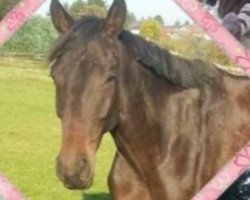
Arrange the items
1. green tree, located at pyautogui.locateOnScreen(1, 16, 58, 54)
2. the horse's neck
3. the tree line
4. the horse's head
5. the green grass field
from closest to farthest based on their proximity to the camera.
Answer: the horse's head
the horse's neck
the tree line
green tree, located at pyautogui.locateOnScreen(1, 16, 58, 54)
the green grass field

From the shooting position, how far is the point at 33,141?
18.0 ft

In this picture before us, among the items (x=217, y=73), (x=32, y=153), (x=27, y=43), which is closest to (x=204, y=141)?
(x=217, y=73)

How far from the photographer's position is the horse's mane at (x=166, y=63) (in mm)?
2334

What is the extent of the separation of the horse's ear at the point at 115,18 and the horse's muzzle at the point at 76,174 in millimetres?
422

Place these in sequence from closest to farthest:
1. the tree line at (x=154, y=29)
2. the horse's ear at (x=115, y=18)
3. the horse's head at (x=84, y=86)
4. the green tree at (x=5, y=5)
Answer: the horse's head at (x=84, y=86)
the horse's ear at (x=115, y=18)
the tree line at (x=154, y=29)
the green tree at (x=5, y=5)

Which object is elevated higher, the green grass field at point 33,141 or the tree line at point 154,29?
the tree line at point 154,29

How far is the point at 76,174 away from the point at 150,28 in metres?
0.96

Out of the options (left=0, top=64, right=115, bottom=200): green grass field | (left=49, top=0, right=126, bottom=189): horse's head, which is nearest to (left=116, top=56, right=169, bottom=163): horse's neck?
(left=49, top=0, right=126, bottom=189): horse's head

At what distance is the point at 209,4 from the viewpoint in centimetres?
274

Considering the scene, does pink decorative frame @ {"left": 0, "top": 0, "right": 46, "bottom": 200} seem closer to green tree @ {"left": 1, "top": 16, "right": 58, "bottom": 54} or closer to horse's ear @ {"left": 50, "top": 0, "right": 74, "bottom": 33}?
horse's ear @ {"left": 50, "top": 0, "right": 74, "bottom": 33}

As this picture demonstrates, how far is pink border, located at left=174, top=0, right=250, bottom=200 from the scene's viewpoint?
2180mm

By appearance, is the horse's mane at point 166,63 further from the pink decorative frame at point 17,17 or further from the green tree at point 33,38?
the green tree at point 33,38

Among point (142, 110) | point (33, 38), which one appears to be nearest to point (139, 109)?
point (142, 110)

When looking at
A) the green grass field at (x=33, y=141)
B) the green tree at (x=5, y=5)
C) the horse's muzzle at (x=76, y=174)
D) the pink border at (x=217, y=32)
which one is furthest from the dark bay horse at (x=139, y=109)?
the green grass field at (x=33, y=141)
